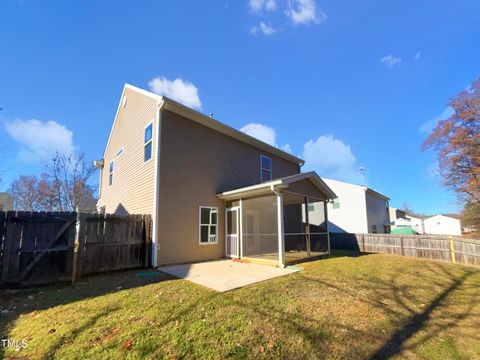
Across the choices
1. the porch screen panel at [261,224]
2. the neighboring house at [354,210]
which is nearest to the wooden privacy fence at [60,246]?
the porch screen panel at [261,224]

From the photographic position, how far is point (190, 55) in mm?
11148

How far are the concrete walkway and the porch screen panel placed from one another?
4.45 m

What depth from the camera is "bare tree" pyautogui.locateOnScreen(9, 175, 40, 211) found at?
91.5 ft

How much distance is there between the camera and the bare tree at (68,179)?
77.2 ft

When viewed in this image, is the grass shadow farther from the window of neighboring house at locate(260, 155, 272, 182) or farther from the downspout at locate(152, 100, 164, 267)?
the window of neighboring house at locate(260, 155, 272, 182)

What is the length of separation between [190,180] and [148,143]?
246cm

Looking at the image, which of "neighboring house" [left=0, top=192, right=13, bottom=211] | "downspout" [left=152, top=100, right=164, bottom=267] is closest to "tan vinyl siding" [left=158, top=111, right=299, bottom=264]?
"downspout" [left=152, top=100, right=164, bottom=267]

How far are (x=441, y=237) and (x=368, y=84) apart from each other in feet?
32.0

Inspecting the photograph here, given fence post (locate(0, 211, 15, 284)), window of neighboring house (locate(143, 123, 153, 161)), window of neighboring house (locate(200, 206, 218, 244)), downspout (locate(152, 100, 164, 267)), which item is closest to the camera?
fence post (locate(0, 211, 15, 284))

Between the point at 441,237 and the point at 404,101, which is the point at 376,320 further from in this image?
the point at 404,101

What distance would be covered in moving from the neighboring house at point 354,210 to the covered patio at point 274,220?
7184mm

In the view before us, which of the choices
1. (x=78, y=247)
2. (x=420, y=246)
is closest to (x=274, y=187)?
(x=78, y=247)

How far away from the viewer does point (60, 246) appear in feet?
21.5

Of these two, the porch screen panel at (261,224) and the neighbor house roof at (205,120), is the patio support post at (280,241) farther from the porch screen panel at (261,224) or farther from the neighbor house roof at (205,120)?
the neighbor house roof at (205,120)
